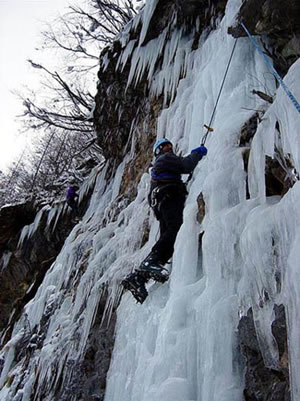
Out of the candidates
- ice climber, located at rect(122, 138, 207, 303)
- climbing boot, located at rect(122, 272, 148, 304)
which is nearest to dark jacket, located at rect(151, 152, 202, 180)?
ice climber, located at rect(122, 138, 207, 303)

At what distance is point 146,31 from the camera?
6.32 metres

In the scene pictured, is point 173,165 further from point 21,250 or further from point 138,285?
point 21,250

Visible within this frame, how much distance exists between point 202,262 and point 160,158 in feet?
3.71

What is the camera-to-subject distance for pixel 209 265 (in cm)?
247

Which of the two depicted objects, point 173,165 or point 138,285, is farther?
point 173,165

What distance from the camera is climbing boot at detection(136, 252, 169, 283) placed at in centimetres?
318

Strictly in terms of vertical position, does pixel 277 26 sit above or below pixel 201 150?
above

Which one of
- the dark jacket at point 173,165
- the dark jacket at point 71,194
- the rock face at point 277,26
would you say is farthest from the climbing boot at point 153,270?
the dark jacket at point 71,194

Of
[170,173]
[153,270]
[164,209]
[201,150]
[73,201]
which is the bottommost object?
[153,270]

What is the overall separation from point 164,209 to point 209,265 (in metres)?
1.06

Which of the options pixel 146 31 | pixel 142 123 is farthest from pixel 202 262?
pixel 146 31

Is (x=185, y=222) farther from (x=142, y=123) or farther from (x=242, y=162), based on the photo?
(x=142, y=123)

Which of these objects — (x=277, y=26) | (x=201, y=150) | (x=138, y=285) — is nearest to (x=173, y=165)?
(x=201, y=150)

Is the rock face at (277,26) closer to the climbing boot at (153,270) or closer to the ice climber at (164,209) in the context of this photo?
the ice climber at (164,209)
